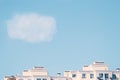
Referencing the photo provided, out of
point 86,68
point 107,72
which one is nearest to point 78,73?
point 86,68

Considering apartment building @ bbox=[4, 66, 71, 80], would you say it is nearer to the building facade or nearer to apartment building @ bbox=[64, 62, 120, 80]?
the building facade

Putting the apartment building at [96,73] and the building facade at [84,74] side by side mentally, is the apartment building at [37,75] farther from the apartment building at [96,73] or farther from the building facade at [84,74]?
the apartment building at [96,73]

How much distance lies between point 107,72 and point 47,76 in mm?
22583

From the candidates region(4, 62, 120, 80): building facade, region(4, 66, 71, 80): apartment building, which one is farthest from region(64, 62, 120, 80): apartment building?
region(4, 66, 71, 80): apartment building

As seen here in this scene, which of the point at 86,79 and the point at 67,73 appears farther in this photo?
the point at 67,73

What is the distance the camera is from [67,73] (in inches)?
6235

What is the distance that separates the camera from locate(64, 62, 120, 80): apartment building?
142750mm

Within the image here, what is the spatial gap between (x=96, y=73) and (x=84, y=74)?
23.1 feet

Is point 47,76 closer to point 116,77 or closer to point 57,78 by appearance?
point 57,78

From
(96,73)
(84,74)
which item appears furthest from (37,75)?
(96,73)

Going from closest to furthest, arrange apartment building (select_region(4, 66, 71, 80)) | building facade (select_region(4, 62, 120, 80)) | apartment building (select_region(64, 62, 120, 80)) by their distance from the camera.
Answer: apartment building (select_region(64, 62, 120, 80))
building facade (select_region(4, 62, 120, 80))
apartment building (select_region(4, 66, 71, 80))

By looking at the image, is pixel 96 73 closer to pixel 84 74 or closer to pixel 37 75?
pixel 84 74

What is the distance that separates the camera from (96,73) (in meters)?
144

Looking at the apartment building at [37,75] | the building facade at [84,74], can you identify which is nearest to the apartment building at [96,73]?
the building facade at [84,74]
